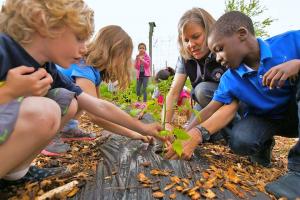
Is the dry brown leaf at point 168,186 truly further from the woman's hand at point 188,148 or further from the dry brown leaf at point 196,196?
the woman's hand at point 188,148

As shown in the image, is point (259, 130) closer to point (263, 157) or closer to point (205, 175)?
point (263, 157)

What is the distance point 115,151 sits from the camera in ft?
7.60

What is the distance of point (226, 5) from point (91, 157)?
818 cm

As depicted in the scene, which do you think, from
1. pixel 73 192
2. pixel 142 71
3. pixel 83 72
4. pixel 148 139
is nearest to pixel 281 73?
pixel 148 139

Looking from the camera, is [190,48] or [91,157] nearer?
[91,157]

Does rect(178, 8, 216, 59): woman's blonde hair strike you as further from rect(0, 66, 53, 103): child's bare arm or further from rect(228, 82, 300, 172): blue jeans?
rect(0, 66, 53, 103): child's bare arm

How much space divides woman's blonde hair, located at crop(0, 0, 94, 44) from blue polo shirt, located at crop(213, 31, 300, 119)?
48.4 inches

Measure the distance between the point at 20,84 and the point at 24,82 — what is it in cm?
2

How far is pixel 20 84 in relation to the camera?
1390 millimetres

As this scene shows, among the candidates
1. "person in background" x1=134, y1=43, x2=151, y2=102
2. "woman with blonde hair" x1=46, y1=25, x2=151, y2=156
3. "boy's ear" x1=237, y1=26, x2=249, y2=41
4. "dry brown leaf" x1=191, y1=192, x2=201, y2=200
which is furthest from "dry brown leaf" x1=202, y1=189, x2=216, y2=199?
"person in background" x1=134, y1=43, x2=151, y2=102

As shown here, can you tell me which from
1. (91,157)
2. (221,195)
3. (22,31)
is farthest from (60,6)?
(221,195)

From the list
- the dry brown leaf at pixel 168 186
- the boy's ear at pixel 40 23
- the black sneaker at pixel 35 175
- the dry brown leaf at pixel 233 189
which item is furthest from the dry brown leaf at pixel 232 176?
the boy's ear at pixel 40 23

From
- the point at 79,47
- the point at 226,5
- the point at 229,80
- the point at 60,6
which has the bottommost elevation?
the point at 229,80

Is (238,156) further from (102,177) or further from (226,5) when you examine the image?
(226,5)
